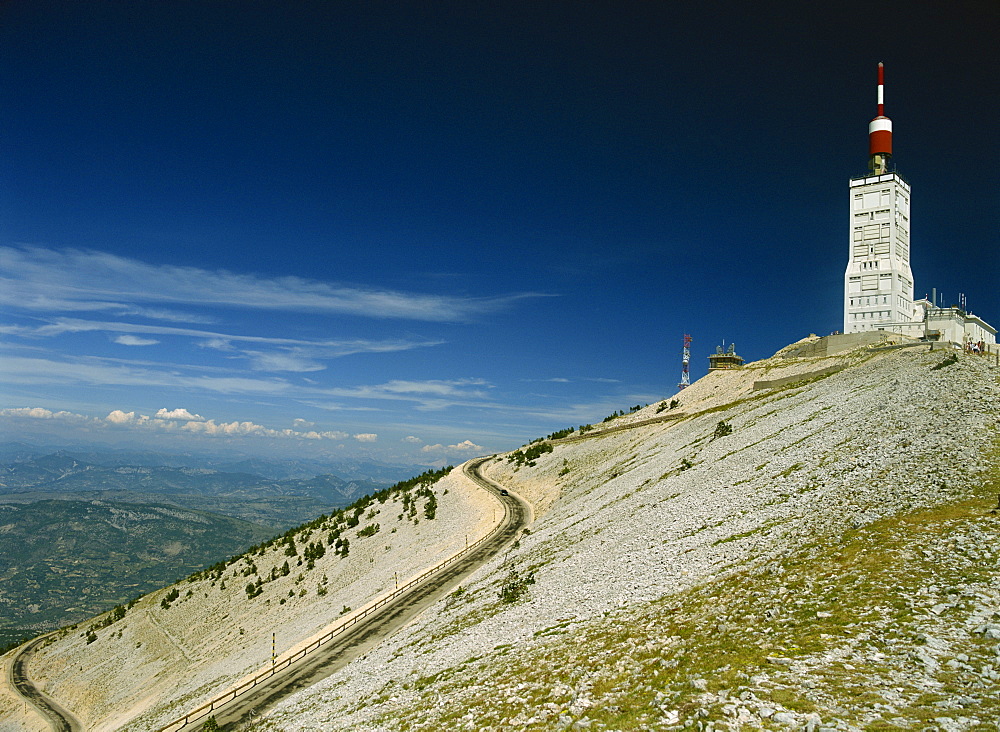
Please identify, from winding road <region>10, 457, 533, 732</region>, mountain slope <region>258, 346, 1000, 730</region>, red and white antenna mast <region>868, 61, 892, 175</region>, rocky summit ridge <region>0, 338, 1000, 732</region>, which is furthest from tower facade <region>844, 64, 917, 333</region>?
winding road <region>10, 457, 533, 732</region>

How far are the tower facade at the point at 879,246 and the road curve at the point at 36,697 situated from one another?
106 meters

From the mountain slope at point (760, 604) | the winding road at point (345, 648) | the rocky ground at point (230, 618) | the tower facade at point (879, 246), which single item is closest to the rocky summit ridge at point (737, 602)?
the mountain slope at point (760, 604)

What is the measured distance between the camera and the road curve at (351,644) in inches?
1101

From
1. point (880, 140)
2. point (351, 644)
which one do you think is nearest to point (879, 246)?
point (880, 140)

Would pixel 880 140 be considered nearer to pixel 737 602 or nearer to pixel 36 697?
pixel 737 602

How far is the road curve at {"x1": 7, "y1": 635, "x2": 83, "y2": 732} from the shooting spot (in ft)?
168

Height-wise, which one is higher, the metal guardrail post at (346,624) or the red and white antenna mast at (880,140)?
the red and white antenna mast at (880,140)

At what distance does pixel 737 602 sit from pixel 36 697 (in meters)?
74.7

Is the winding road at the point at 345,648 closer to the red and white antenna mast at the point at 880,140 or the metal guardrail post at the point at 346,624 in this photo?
the metal guardrail post at the point at 346,624

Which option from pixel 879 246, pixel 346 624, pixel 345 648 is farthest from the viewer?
pixel 879 246

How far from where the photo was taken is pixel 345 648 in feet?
105

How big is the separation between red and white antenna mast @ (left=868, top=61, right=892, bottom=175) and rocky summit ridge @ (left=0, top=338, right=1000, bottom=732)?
54858mm

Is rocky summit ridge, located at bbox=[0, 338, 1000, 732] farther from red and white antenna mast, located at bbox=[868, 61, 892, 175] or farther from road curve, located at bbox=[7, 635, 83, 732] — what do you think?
red and white antenna mast, located at bbox=[868, 61, 892, 175]

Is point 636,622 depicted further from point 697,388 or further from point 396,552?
point 697,388
